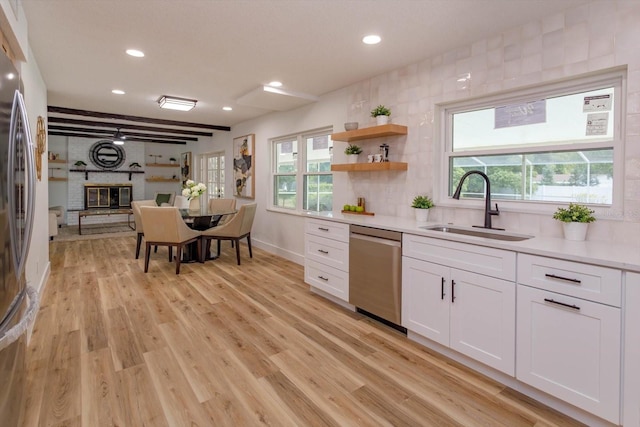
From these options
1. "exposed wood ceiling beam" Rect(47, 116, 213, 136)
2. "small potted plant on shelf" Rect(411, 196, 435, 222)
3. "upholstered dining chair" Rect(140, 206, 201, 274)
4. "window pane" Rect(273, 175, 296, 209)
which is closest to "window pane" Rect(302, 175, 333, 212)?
"window pane" Rect(273, 175, 296, 209)

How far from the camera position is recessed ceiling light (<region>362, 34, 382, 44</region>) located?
9.33 ft

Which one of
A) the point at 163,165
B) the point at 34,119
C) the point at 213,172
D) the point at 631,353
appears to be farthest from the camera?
the point at 163,165

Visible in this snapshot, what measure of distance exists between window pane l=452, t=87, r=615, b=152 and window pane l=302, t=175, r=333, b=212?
1991 millimetres

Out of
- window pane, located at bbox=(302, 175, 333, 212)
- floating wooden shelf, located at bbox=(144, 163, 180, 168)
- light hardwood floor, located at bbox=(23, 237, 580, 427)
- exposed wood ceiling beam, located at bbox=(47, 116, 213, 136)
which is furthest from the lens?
Result: floating wooden shelf, located at bbox=(144, 163, 180, 168)

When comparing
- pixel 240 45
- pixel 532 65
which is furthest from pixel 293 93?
pixel 532 65

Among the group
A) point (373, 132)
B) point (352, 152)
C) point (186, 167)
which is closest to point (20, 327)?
point (373, 132)

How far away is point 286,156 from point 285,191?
58 cm

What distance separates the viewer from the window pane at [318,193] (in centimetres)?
482

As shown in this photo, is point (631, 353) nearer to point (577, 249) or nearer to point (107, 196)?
point (577, 249)

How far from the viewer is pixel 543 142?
2602 millimetres

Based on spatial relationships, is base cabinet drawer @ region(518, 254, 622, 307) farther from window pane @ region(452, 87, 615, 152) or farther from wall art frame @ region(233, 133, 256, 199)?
wall art frame @ region(233, 133, 256, 199)

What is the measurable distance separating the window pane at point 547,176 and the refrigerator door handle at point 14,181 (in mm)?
3016

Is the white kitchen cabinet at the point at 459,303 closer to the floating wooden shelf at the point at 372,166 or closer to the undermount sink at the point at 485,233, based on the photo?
the undermount sink at the point at 485,233

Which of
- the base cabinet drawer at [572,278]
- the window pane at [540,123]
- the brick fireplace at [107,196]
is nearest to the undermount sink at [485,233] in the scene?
the base cabinet drawer at [572,278]
